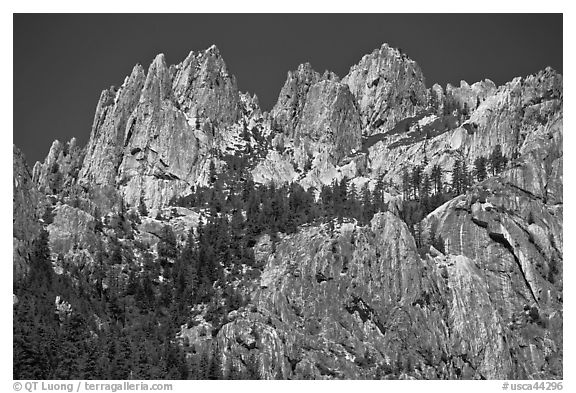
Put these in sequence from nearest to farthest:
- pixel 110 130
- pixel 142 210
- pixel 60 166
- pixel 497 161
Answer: pixel 142 210 → pixel 497 161 → pixel 110 130 → pixel 60 166

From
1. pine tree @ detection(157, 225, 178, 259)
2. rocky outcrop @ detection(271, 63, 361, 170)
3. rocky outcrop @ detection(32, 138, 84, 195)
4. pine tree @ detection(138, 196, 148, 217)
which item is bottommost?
pine tree @ detection(157, 225, 178, 259)

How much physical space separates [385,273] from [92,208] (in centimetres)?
4056

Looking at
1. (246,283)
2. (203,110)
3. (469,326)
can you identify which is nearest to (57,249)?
(246,283)

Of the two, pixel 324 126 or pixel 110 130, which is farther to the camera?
pixel 324 126

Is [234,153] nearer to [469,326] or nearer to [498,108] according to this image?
[498,108]

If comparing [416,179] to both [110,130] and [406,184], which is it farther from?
[110,130]

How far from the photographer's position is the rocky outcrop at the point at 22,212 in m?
116

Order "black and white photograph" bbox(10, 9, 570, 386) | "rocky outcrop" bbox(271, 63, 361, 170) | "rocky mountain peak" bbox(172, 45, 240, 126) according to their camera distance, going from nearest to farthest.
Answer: "black and white photograph" bbox(10, 9, 570, 386)
"rocky outcrop" bbox(271, 63, 361, 170)
"rocky mountain peak" bbox(172, 45, 240, 126)

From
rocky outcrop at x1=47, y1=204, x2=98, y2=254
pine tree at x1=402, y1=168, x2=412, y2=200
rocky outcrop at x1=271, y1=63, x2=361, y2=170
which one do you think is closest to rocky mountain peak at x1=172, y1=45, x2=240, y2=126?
rocky outcrop at x1=271, y1=63, x2=361, y2=170

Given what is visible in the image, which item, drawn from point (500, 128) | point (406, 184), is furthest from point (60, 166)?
point (500, 128)

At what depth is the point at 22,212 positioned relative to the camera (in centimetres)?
12294

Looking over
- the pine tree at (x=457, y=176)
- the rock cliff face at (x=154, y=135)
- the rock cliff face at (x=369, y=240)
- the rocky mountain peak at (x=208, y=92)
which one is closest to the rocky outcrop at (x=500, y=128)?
the rock cliff face at (x=369, y=240)

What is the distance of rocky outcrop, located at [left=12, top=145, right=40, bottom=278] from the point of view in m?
116

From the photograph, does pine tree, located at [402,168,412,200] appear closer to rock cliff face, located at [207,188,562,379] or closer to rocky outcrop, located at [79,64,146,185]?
rock cliff face, located at [207,188,562,379]
